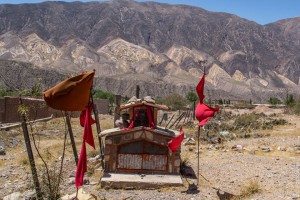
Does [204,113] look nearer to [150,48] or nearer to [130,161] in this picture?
[130,161]

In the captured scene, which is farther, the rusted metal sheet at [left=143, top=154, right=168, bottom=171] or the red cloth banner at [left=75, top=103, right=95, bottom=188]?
the rusted metal sheet at [left=143, top=154, right=168, bottom=171]

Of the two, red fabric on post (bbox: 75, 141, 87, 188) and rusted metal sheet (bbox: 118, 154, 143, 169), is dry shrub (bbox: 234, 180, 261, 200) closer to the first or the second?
rusted metal sheet (bbox: 118, 154, 143, 169)

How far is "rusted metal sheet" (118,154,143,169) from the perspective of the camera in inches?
452

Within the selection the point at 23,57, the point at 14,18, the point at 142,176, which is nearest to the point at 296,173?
the point at 142,176

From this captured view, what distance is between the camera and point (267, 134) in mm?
Answer: 23156

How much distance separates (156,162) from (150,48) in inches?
5610

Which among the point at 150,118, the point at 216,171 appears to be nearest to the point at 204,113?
the point at 150,118

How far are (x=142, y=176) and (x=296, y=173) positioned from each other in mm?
4920

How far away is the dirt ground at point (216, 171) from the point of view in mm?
10258

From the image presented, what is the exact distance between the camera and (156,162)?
1151 centimetres

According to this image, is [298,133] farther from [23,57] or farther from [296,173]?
[23,57]

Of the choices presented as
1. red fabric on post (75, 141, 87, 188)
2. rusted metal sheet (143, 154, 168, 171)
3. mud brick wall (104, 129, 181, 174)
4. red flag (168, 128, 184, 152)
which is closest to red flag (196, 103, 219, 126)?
red flag (168, 128, 184, 152)

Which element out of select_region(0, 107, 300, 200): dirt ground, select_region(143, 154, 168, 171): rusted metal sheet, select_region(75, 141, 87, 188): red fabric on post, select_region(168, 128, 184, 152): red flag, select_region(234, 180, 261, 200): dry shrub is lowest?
select_region(0, 107, 300, 200): dirt ground

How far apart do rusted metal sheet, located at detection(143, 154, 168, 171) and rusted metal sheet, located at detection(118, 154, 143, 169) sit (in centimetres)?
16
